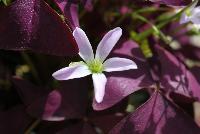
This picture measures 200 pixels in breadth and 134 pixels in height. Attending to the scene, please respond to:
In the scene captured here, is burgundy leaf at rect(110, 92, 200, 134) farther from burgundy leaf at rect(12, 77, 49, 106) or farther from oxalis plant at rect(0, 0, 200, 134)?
burgundy leaf at rect(12, 77, 49, 106)

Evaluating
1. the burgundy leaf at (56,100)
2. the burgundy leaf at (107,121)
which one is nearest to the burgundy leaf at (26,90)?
the burgundy leaf at (56,100)

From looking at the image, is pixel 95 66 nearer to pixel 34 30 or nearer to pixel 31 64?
pixel 34 30

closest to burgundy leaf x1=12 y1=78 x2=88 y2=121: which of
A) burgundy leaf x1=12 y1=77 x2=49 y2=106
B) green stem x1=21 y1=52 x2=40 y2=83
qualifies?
burgundy leaf x1=12 y1=77 x2=49 y2=106

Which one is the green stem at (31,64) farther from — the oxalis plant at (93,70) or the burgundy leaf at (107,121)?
the burgundy leaf at (107,121)

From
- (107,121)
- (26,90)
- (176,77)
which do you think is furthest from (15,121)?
(176,77)

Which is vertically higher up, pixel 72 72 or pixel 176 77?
pixel 72 72

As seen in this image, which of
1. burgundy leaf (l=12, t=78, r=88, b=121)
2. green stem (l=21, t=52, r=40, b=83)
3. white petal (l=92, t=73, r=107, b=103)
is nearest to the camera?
white petal (l=92, t=73, r=107, b=103)

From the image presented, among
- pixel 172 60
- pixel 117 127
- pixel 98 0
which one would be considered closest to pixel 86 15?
pixel 98 0
